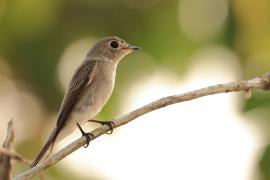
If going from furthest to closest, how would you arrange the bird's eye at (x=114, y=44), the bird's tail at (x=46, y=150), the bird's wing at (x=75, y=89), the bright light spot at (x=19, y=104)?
1. the bright light spot at (x=19, y=104)
2. the bird's eye at (x=114, y=44)
3. the bird's wing at (x=75, y=89)
4. the bird's tail at (x=46, y=150)

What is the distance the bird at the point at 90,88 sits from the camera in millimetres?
5410

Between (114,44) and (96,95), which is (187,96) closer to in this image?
(96,95)

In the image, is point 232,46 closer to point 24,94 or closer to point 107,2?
point 107,2

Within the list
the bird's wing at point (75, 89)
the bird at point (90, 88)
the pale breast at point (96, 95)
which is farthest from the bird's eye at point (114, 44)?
the pale breast at point (96, 95)

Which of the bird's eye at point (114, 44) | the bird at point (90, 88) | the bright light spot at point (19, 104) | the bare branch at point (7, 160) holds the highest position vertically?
the bare branch at point (7, 160)

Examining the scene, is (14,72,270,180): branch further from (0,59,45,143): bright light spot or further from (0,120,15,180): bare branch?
(0,59,45,143): bright light spot

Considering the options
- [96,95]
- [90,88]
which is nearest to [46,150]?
[96,95]

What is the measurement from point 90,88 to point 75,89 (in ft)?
0.39

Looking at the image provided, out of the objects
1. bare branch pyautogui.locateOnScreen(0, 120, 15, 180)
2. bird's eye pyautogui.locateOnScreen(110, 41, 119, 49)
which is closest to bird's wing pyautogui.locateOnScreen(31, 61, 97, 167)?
bird's eye pyautogui.locateOnScreen(110, 41, 119, 49)

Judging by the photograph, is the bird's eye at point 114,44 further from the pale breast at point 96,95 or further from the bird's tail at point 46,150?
the bird's tail at point 46,150

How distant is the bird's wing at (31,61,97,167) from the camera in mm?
5379

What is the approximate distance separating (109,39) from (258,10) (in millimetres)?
1240

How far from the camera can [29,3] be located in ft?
21.3

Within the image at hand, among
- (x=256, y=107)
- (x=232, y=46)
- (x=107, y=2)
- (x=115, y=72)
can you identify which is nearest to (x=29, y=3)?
(x=107, y=2)
